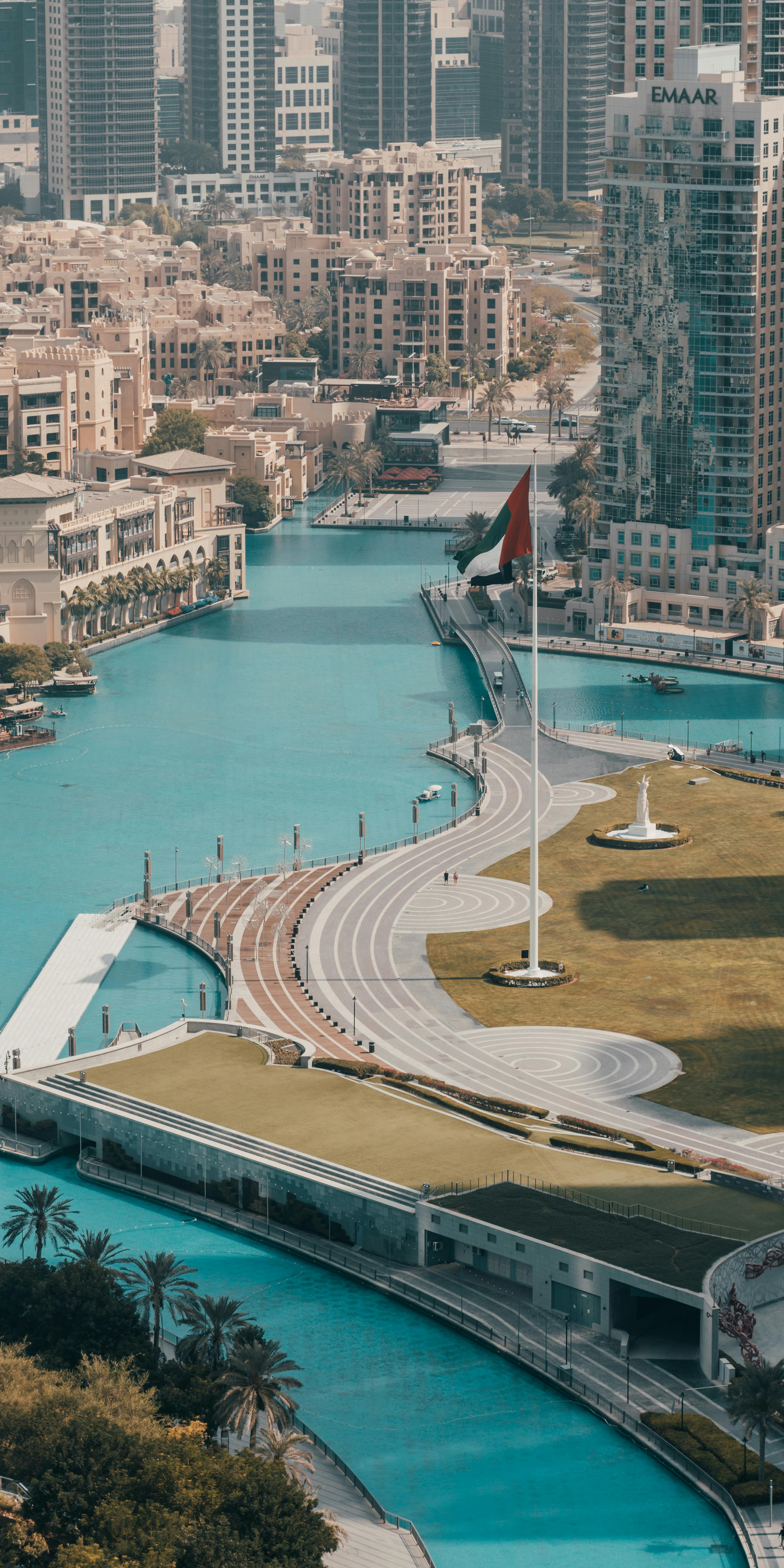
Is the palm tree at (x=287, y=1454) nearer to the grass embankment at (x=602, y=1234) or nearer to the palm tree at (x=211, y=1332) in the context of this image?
the palm tree at (x=211, y=1332)

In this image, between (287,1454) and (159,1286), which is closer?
(287,1454)

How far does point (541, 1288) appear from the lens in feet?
416

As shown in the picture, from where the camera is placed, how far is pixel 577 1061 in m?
157

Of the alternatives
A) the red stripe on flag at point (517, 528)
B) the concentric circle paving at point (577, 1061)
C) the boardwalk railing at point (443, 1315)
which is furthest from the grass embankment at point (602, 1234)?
the red stripe on flag at point (517, 528)

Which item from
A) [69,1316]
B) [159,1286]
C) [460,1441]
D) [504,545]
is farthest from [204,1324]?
[504,545]

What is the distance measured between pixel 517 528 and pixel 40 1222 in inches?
2220

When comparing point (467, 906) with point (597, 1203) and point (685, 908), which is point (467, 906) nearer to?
point (685, 908)

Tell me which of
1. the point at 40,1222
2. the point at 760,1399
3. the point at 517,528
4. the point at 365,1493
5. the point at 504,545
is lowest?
the point at 365,1493

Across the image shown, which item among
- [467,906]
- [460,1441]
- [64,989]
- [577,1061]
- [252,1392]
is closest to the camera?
[252,1392]

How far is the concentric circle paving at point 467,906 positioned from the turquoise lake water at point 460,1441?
52.1 metres

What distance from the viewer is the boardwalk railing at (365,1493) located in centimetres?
10538

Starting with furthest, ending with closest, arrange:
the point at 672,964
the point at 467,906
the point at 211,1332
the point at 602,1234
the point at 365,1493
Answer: the point at 467,906
the point at 672,964
the point at 602,1234
the point at 211,1332
the point at 365,1493

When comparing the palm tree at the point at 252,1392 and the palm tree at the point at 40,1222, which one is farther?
the palm tree at the point at 40,1222

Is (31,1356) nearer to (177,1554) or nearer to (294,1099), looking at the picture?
(177,1554)
